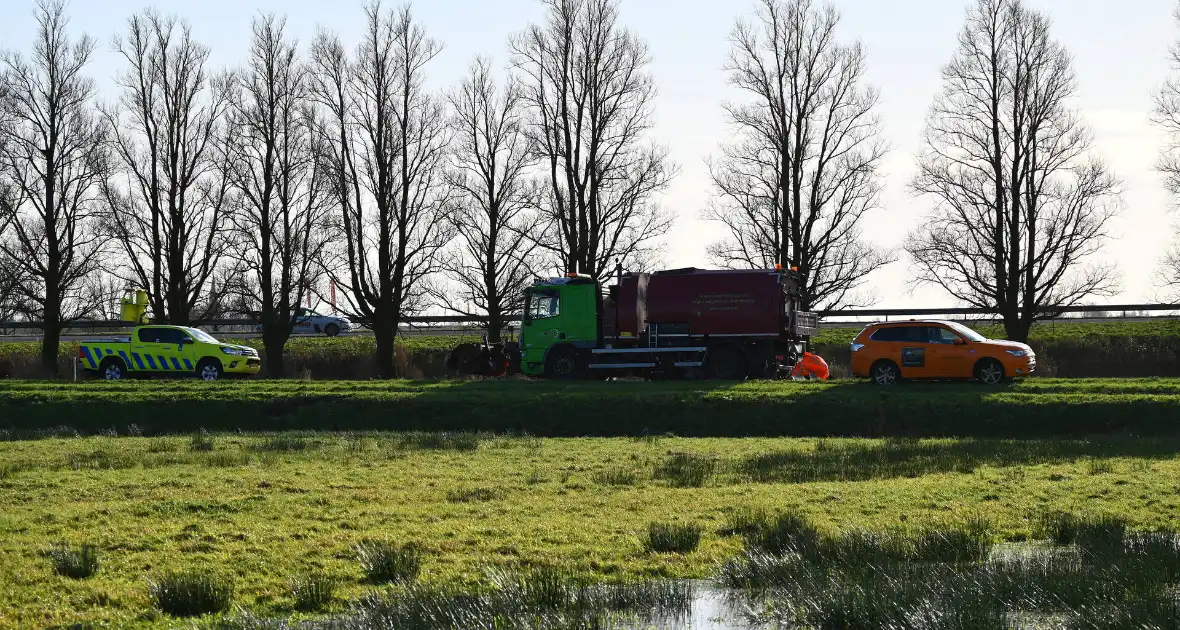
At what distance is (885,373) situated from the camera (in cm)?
3091

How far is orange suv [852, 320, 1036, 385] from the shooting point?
1190 inches

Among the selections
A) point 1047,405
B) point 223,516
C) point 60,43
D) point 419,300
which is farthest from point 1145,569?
point 60,43

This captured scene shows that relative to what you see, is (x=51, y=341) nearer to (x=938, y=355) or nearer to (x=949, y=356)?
(x=938, y=355)

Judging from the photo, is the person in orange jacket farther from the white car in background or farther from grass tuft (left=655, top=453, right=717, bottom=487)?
the white car in background

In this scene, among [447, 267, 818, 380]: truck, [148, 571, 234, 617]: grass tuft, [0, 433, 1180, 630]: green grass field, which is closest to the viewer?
[148, 571, 234, 617]: grass tuft

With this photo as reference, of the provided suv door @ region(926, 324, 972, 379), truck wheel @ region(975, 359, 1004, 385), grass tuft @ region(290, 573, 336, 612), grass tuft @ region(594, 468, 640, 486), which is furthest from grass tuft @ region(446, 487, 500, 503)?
truck wheel @ region(975, 359, 1004, 385)

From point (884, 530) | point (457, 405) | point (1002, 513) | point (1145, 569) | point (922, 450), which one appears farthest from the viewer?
point (457, 405)

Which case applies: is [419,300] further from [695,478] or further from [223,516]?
[223,516]

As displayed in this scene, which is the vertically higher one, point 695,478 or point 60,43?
point 60,43

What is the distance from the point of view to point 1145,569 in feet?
33.1

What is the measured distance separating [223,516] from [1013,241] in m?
29.1

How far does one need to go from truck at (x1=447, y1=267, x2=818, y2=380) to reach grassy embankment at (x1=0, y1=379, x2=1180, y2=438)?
2.09 m

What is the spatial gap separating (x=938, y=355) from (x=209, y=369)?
20643 mm

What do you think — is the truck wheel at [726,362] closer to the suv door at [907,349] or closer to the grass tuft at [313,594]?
the suv door at [907,349]
